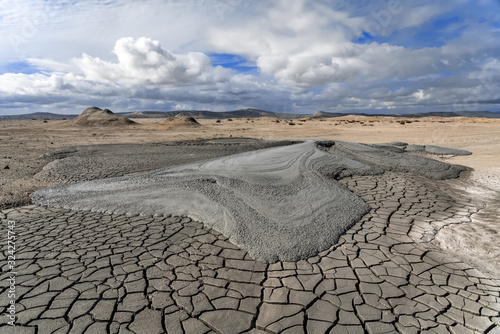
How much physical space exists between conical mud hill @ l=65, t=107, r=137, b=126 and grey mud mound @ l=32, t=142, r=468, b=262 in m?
23.6

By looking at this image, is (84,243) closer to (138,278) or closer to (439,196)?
(138,278)

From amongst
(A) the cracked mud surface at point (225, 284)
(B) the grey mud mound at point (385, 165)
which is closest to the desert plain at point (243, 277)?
(A) the cracked mud surface at point (225, 284)

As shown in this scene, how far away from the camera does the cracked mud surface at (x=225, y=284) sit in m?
2.50

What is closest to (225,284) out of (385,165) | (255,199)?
(255,199)

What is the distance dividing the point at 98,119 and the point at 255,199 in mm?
27542

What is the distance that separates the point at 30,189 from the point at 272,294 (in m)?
5.94

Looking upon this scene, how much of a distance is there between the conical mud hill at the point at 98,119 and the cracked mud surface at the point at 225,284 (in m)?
25.5

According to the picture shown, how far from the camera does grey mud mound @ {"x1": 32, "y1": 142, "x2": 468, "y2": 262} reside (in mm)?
3957

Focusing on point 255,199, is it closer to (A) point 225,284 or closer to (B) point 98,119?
(A) point 225,284

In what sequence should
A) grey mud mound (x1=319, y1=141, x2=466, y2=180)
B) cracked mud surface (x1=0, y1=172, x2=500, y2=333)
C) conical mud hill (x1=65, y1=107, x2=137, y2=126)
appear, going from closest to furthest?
cracked mud surface (x1=0, y1=172, x2=500, y2=333) < grey mud mound (x1=319, y1=141, x2=466, y2=180) < conical mud hill (x1=65, y1=107, x2=137, y2=126)

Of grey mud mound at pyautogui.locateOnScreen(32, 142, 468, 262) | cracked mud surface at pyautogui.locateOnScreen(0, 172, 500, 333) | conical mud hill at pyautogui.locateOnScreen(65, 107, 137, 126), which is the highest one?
conical mud hill at pyautogui.locateOnScreen(65, 107, 137, 126)

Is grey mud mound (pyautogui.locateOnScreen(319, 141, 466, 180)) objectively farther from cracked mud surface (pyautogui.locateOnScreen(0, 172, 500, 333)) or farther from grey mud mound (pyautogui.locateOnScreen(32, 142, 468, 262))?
cracked mud surface (pyautogui.locateOnScreen(0, 172, 500, 333))

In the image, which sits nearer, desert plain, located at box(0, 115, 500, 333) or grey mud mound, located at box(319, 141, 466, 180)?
desert plain, located at box(0, 115, 500, 333)

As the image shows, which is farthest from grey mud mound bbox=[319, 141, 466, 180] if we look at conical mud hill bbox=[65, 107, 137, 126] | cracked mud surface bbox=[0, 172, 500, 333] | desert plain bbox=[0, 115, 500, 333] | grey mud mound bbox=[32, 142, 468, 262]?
conical mud hill bbox=[65, 107, 137, 126]
